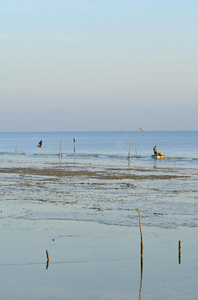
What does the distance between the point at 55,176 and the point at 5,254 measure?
28.1 m

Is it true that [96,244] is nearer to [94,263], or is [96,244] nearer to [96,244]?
[96,244]

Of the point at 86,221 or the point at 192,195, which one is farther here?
the point at 192,195

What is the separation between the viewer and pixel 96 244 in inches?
711

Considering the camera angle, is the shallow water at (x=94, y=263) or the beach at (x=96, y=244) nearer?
the shallow water at (x=94, y=263)

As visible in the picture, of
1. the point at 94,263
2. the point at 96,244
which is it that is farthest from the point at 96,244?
the point at 94,263

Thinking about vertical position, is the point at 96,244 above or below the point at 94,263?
above

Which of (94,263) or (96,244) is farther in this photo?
(96,244)

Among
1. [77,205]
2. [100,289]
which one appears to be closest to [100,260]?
[100,289]

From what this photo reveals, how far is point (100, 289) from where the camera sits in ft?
44.8

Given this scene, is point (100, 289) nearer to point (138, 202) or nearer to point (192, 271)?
point (192, 271)

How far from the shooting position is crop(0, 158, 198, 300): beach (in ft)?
45.1

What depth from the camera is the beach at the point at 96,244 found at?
45.1ft

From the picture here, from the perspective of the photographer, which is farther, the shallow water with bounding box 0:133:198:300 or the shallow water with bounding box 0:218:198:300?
the shallow water with bounding box 0:133:198:300

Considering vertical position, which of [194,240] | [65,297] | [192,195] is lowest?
[65,297]
